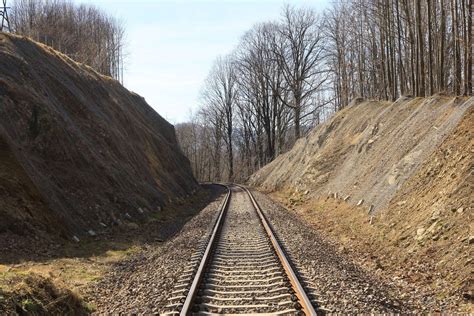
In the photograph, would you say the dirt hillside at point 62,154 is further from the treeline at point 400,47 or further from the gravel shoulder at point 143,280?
the treeline at point 400,47

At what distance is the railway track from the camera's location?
6398 millimetres

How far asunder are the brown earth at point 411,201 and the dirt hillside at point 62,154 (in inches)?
293

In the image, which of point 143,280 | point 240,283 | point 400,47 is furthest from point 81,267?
point 400,47

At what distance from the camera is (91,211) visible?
47.9 feet

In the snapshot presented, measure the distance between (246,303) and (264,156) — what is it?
199 feet

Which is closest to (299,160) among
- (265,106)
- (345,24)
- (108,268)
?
(345,24)

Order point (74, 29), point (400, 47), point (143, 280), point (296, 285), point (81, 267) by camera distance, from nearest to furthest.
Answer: point (296, 285) → point (143, 280) → point (81, 267) → point (400, 47) → point (74, 29)

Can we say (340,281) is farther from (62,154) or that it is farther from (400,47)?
(400,47)

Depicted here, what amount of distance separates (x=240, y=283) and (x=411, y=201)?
627 cm

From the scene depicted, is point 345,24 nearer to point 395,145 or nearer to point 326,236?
point 395,145

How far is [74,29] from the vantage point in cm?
5512

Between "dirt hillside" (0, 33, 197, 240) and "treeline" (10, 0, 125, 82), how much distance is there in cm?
1955

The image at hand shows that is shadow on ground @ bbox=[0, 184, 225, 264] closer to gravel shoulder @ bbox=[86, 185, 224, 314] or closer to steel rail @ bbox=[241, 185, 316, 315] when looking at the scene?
gravel shoulder @ bbox=[86, 185, 224, 314]

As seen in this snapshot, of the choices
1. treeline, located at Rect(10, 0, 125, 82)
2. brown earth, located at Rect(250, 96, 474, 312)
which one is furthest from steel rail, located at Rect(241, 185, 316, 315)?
treeline, located at Rect(10, 0, 125, 82)
